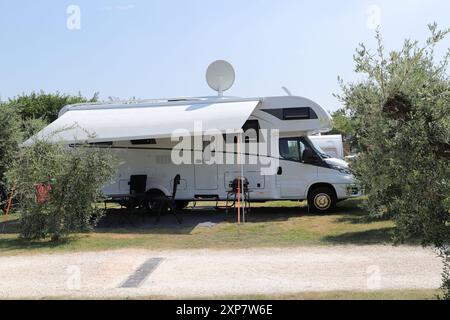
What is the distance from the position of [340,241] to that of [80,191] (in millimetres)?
5037

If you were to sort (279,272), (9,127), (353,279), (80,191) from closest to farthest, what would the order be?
1. (353,279)
2. (279,272)
3. (80,191)
4. (9,127)

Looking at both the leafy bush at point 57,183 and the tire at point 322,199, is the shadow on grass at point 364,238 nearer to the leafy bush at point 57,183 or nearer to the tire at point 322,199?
Answer: the tire at point 322,199

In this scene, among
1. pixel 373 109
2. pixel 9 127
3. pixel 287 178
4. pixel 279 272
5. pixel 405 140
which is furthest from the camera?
pixel 9 127

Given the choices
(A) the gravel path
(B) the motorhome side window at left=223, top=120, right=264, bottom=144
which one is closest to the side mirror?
(B) the motorhome side window at left=223, top=120, right=264, bottom=144

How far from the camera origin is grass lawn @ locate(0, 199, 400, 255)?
9.42m

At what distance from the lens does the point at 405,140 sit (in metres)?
4.00

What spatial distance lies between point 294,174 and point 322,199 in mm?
959

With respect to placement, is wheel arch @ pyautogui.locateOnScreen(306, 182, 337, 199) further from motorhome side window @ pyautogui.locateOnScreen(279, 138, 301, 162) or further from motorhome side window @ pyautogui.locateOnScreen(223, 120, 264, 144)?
motorhome side window @ pyautogui.locateOnScreen(223, 120, 264, 144)

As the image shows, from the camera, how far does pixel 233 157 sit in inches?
524

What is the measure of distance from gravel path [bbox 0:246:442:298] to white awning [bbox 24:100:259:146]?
3.78 meters

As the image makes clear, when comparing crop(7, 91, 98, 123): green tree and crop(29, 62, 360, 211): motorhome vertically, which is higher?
crop(7, 91, 98, 123): green tree

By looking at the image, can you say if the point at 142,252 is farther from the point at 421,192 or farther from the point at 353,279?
the point at 421,192

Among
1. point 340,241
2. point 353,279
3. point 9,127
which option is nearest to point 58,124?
point 9,127

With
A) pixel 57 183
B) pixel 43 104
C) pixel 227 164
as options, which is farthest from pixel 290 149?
pixel 43 104
